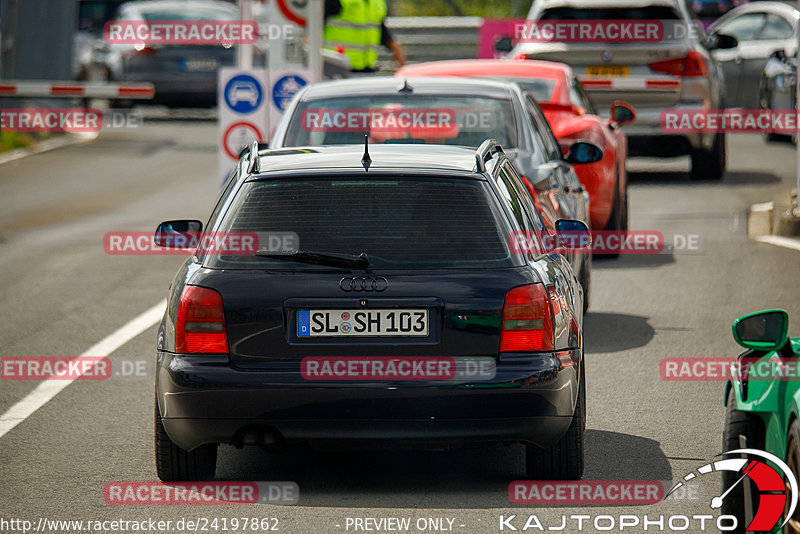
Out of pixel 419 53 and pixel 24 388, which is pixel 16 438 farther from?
pixel 419 53

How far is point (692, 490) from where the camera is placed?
669 centimetres

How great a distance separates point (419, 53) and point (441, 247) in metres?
26.5

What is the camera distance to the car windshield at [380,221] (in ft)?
21.6

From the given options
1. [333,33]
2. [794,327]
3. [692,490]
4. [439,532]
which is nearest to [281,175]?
[439,532]

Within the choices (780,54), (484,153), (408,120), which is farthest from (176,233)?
(780,54)

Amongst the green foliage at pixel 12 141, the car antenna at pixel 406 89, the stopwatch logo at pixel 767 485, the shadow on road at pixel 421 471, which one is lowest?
the green foliage at pixel 12 141

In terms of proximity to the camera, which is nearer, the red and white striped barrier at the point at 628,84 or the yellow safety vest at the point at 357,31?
the red and white striped barrier at the point at 628,84

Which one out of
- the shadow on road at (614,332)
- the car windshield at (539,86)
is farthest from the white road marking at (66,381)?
the car windshield at (539,86)

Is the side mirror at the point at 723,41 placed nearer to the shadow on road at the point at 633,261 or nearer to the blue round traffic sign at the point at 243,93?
the shadow on road at the point at 633,261

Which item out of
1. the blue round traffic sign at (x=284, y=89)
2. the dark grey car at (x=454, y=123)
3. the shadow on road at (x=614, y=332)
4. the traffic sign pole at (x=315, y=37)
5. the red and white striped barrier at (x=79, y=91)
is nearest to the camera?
the shadow on road at (x=614, y=332)

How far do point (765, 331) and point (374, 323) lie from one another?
6.25ft

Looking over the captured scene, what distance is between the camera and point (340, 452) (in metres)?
7.55

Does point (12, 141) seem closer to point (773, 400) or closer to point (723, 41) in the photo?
point (723, 41)

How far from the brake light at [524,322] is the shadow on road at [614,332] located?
355cm
